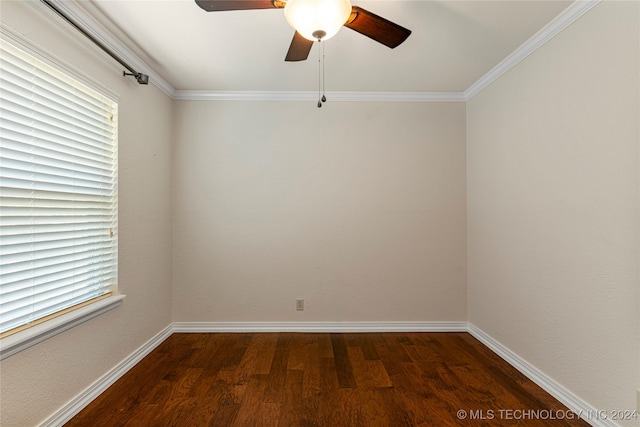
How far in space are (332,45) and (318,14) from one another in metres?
0.99

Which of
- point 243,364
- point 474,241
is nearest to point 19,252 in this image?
point 243,364

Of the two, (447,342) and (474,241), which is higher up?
(474,241)

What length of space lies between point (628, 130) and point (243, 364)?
2.89m

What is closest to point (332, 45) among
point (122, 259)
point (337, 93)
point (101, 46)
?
point (337, 93)

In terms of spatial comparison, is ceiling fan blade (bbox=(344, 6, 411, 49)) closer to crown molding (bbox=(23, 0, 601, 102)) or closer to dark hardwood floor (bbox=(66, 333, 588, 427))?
crown molding (bbox=(23, 0, 601, 102))

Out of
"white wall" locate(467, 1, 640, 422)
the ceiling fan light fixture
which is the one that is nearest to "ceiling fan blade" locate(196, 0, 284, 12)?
Result: the ceiling fan light fixture

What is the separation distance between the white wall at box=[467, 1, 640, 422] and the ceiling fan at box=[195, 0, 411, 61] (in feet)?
3.84

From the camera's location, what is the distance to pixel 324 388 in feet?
6.84

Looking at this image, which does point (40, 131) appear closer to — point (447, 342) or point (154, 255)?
point (154, 255)

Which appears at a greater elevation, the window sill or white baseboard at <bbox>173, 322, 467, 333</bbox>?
the window sill

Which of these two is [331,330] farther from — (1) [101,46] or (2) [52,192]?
(1) [101,46]

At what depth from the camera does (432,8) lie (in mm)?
1791

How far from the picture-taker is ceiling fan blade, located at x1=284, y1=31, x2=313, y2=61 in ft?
5.30

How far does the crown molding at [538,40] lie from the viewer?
1755 millimetres
